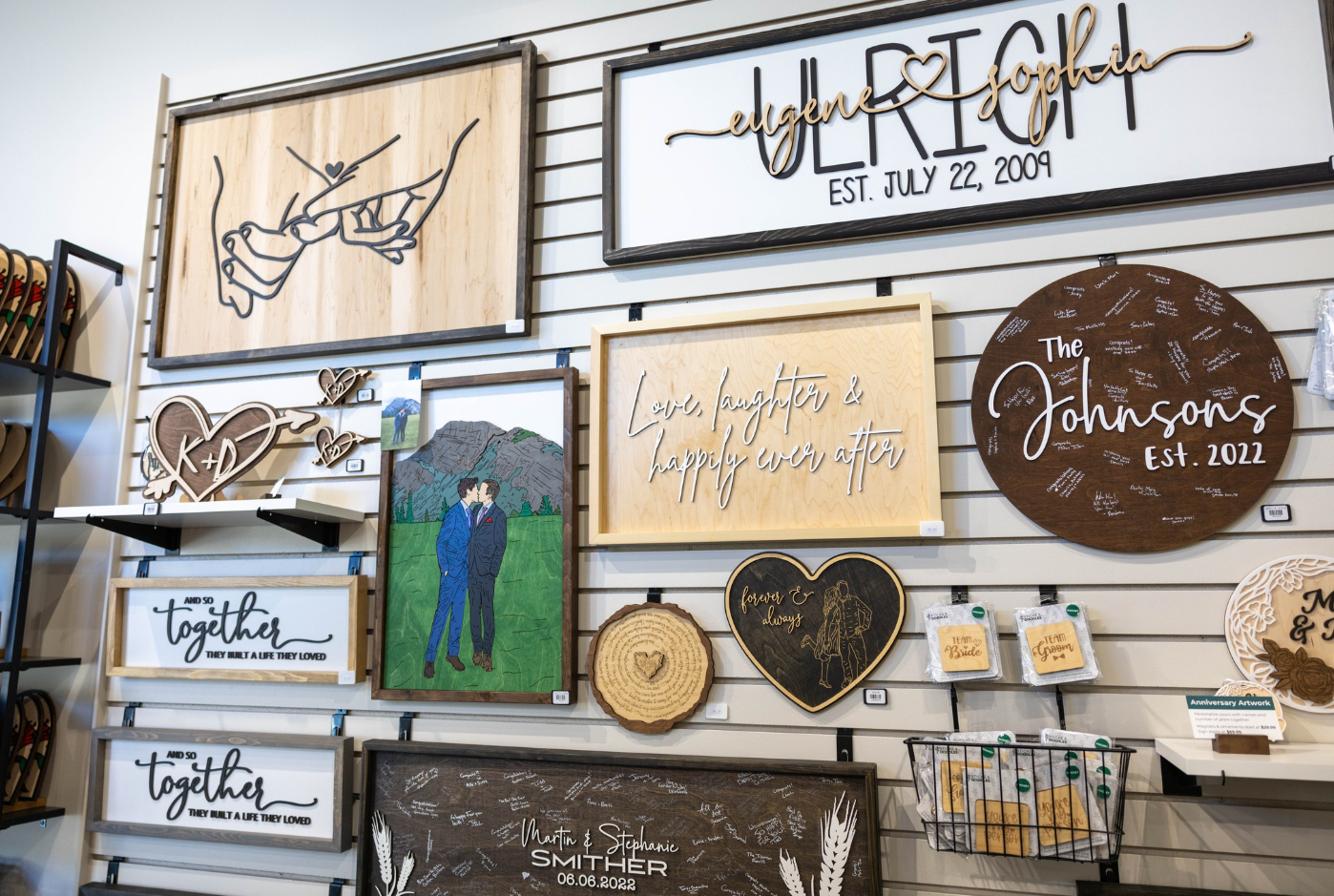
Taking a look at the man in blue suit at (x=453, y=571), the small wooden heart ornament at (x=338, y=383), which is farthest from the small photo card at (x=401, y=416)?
the man in blue suit at (x=453, y=571)

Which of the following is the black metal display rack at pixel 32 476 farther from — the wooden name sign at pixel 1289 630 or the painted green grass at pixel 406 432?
the wooden name sign at pixel 1289 630

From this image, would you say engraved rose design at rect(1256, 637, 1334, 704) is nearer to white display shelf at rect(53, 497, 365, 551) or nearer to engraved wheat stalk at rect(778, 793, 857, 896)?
engraved wheat stalk at rect(778, 793, 857, 896)

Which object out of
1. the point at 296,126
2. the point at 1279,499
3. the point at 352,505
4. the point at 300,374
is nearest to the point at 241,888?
the point at 352,505

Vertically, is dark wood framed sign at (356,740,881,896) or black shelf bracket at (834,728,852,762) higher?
black shelf bracket at (834,728,852,762)

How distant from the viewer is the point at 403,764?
2266mm

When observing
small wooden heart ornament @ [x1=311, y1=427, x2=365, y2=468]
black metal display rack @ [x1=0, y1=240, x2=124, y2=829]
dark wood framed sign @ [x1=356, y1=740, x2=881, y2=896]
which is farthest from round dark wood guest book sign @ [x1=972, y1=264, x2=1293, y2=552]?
black metal display rack @ [x1=0, y1=240, x2=124, y2=829]

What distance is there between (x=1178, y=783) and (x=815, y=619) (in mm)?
862

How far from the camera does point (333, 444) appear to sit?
249cm

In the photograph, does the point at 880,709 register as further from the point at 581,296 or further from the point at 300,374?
the point at 300,374

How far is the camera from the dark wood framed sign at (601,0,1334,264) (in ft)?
6.44

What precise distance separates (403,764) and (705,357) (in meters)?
1.40

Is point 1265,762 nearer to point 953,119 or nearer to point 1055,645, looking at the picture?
point 1055,645

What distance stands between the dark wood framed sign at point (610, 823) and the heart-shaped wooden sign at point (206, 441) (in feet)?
3.04

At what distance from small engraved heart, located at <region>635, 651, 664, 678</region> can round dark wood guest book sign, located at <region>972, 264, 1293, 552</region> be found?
0.97 m
